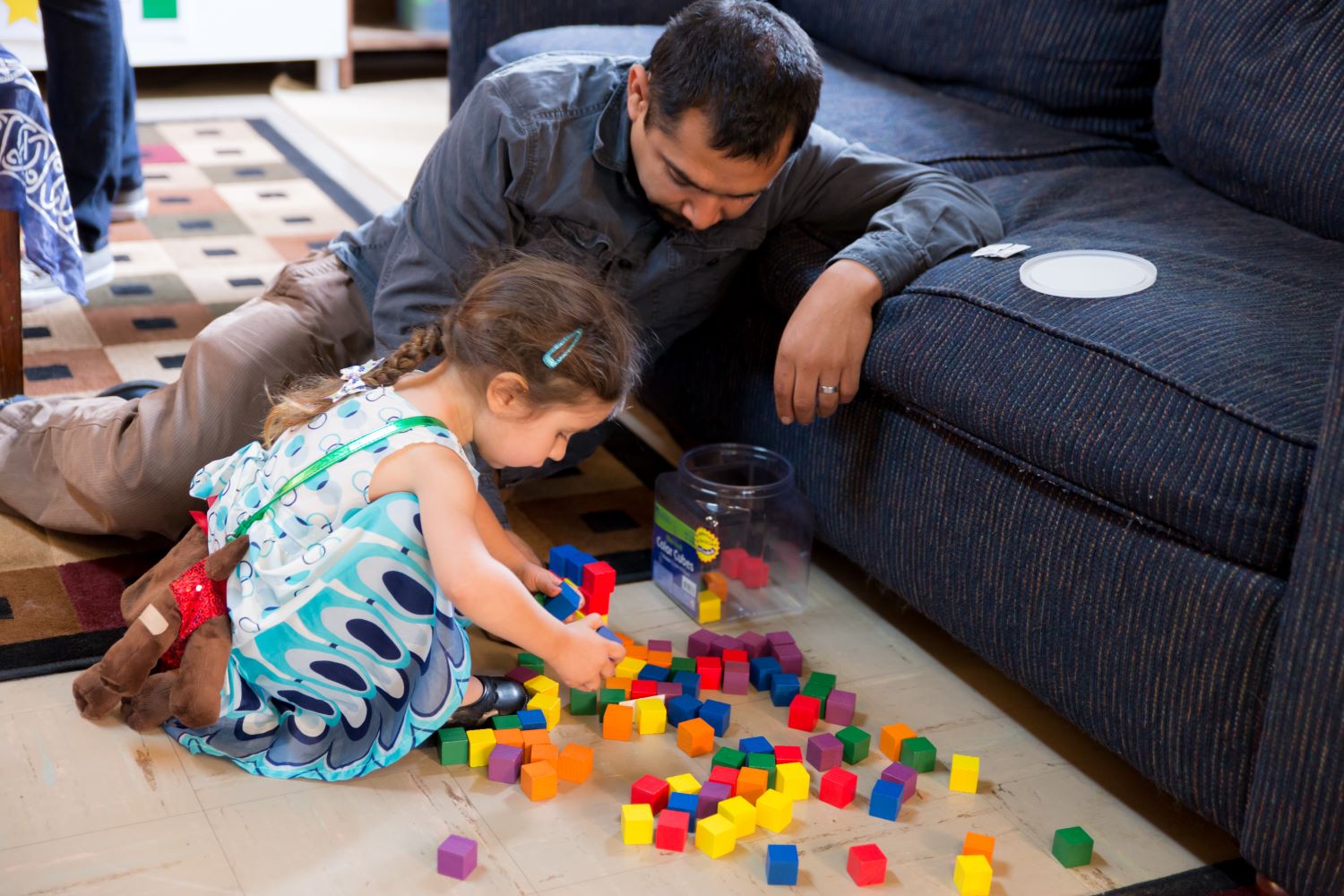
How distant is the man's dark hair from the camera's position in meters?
1.47

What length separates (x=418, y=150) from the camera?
3.65 meters

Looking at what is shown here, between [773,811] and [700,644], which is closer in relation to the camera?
[773,811]

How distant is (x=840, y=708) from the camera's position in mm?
1544

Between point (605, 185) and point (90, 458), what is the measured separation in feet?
2.44

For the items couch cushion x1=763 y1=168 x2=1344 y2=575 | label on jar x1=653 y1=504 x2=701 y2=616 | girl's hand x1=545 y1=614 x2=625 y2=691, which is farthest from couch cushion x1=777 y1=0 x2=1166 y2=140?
girl's hand x1=545 y1=614 x2=625 y2=691

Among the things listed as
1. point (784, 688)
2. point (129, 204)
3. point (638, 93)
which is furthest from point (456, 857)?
point (129, 204)

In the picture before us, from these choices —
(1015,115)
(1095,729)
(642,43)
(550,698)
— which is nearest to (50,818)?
(550,698)

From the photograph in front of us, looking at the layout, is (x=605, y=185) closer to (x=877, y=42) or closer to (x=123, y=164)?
(x=877, y=42)

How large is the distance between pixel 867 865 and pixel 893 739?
229mm

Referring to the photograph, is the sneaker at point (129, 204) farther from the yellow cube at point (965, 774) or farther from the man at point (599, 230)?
the yellow cube at point (965, 774)

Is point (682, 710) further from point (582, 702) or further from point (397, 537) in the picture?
point (397, 537)

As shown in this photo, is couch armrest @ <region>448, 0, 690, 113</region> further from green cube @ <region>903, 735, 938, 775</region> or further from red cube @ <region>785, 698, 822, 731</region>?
green cube @ <region>903, 735, 938, 775</region>

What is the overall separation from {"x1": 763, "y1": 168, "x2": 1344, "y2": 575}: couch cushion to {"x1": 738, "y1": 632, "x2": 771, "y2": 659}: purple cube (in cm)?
34

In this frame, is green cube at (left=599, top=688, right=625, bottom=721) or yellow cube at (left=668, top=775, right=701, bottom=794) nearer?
yellow cube at (left=668, top=775, right=701, bottom=794)
